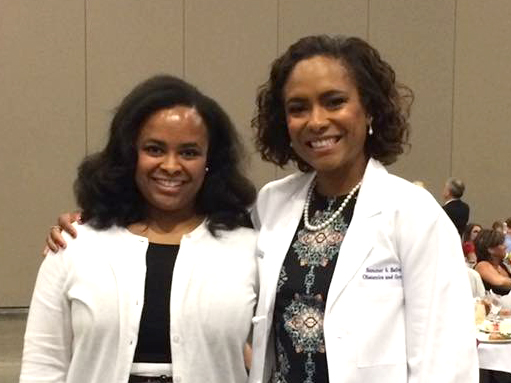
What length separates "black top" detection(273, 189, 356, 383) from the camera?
1.93m

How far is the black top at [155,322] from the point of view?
2.01m

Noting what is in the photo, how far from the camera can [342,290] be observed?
1.87 meters

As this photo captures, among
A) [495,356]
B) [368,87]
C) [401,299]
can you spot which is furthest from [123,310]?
[495,356]

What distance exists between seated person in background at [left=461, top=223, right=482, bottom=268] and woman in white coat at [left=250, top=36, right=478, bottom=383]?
4.50 meters

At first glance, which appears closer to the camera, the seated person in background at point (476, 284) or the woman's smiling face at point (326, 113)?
the woman's smiling face at point (326, 113)

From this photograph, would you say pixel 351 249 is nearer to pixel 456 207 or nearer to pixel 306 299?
pixel 306 299

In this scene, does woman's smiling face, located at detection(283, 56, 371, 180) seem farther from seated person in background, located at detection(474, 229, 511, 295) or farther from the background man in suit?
the background man in suit

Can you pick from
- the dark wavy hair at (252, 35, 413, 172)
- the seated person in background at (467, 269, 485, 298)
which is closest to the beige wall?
the seated person in background at (467, 269, 485, 298)

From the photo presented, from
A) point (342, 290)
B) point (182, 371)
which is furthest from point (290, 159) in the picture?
point (182, 371)

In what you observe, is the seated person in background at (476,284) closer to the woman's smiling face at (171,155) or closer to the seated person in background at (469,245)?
the seated person in background at (469,245)

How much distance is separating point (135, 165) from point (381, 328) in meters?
0.86

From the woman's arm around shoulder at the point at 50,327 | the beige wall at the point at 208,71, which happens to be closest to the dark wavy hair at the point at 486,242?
the beige wall at the point at 208,71

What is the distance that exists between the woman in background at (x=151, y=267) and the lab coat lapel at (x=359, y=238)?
339 millimetres

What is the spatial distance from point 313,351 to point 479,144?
9.06 m
